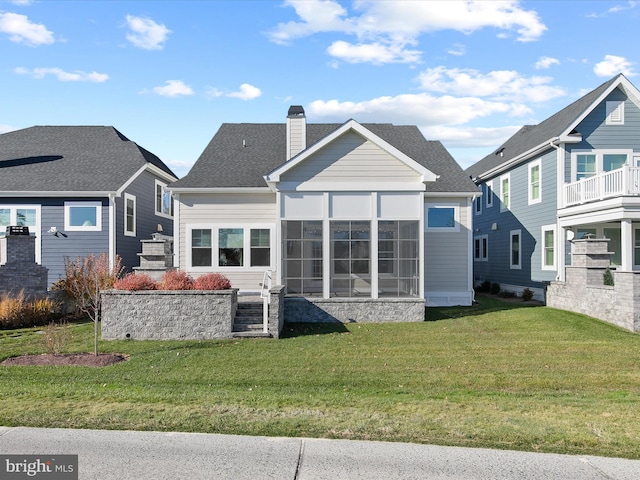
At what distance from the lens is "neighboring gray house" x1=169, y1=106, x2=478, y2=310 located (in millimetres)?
14461

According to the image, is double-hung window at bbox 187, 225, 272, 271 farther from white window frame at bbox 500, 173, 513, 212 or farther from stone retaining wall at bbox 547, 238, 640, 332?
white window frame at bbox 500, 173, 513, 212

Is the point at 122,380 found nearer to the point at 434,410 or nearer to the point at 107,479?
the point at 107,479

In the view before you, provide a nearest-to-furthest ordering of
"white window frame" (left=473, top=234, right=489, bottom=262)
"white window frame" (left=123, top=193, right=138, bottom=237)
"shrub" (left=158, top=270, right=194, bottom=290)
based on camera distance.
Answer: "shrub" (left=158, top=270, right=194, bottom=290) → "white window frame" (left=123, top=193, right=138, bottom=237) → "white window frame" (left=473, top=234, right=489, bottom=262)

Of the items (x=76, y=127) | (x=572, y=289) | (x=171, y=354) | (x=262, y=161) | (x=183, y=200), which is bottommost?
(x=171, y=354)

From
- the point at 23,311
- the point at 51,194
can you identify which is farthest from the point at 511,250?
the point at 51,194

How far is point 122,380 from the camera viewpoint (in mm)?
8180

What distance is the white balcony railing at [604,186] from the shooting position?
14.8 m

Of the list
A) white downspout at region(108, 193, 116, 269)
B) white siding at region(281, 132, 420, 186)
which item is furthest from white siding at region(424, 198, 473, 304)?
white downspout at region(108, 193, 116, 269)

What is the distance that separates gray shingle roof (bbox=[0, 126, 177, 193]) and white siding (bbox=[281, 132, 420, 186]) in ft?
28.0

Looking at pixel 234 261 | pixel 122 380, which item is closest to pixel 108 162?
pixel 234 261

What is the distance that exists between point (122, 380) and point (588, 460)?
6765mm

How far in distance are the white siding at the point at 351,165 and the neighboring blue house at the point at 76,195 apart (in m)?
8.41

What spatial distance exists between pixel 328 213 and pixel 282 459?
1019 cm

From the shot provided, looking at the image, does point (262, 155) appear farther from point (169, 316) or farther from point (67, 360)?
point (67, 360)
